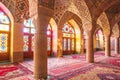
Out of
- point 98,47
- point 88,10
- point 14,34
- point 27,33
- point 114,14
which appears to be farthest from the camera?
point 98,47

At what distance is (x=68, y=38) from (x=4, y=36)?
7401 millimetres

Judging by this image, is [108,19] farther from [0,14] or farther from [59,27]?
[0,14]

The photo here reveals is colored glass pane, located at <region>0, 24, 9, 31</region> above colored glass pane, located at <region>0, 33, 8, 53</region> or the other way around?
above

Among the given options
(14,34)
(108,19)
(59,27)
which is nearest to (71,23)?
(59,27)

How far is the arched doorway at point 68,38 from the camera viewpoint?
41.7 ft

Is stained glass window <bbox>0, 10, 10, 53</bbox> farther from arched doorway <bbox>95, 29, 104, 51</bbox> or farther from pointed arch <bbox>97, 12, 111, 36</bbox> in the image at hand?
arched doorway <bbox>95, 29, 104, 51</bbox>

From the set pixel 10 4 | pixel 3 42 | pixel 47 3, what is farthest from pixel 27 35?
pixel 47 3

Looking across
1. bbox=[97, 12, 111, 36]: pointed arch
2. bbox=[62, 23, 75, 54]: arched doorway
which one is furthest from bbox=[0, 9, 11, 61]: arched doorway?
bbox=[97, 12, 111, 36]: pointed arch

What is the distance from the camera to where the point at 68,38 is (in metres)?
13.1

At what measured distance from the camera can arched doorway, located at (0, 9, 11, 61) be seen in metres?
7.59

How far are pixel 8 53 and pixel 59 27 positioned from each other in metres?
5.14

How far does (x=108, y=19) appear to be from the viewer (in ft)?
32.5

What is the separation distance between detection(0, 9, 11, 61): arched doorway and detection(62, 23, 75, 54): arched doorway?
6.38 m

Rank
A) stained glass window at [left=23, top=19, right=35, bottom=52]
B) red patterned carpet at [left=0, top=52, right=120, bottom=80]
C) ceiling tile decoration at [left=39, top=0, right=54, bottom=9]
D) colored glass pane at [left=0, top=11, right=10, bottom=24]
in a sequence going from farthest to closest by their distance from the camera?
stained glass window at [left=23, top=19, right=35, bottom=52] < colored glass pane at [left=0, top=11, right=10, bottom=24] < red patterned carpet at [left=0, top=52, right=120, bottom=80] < ceiling tile decoration at [left=39, top=0, right=54, bottom=9]
